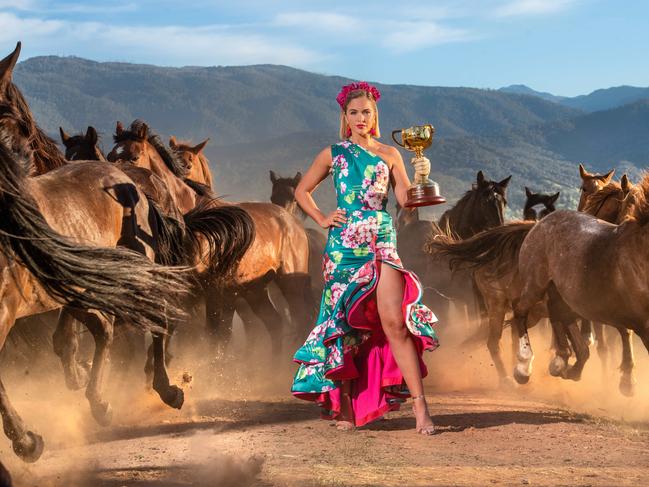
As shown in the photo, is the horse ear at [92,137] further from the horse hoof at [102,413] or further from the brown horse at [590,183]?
the brown horse at [590,183]

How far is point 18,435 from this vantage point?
191 inches

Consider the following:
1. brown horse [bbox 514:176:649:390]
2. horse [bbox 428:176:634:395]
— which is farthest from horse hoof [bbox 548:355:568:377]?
horse [bbox 428:176:634:395]

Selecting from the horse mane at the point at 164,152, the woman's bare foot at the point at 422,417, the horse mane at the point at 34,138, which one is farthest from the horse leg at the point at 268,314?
the woman's bare foot at the point at 422,417

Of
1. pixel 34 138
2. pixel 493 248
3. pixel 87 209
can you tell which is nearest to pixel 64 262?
pixel 87 209

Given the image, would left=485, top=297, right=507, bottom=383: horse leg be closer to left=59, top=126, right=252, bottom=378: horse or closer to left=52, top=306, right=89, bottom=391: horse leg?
left=59, top=126, right=252, bottom=378: horse

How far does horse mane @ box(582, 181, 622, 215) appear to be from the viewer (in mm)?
9945

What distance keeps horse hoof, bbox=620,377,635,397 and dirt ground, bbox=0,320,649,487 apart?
0.48 ft

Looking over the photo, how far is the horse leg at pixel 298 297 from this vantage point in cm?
1088

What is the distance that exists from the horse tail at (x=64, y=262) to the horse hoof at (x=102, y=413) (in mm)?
1594

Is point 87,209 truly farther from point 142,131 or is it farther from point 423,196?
point 142,131

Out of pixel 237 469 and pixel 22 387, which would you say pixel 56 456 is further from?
pixel 22 387

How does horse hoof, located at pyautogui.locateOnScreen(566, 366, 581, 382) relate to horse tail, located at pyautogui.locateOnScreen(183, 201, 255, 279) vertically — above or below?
below

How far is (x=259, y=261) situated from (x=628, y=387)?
3779 millimetres

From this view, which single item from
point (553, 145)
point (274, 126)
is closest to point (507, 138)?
point (553, 145)
